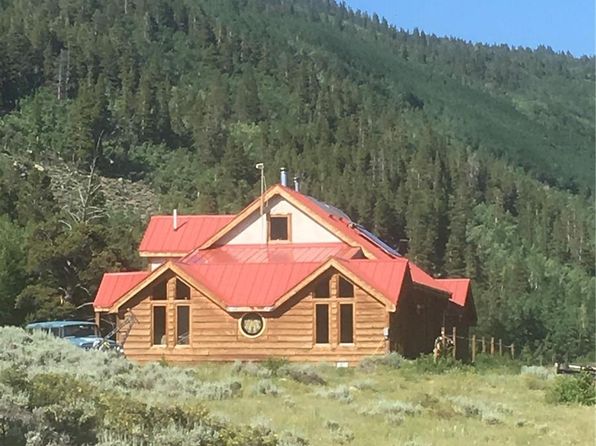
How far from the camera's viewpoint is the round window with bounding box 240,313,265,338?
31.4 metres

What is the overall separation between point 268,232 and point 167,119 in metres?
87.3

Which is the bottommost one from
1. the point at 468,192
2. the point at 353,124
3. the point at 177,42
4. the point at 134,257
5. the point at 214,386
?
the point at 214,386

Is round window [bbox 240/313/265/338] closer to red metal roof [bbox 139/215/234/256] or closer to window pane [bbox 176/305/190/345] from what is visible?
window pane [bbox 176/305/190/345]

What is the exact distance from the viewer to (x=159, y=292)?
32156 mm

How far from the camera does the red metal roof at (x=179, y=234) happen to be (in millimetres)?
39000

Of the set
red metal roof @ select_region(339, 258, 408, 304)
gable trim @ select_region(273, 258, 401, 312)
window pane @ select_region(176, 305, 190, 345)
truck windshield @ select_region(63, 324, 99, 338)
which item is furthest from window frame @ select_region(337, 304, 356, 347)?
truck windshield @ select_region(63, 324, 99, 338)

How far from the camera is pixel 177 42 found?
172625mm

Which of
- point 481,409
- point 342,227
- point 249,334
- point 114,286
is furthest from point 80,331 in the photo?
point 481,409

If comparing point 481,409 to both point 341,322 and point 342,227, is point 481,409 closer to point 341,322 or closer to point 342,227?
point 341,322

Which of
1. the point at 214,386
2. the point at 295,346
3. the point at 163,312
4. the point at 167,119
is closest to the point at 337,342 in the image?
the point at 295,346

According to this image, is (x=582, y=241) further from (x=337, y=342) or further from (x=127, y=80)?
(x=337, y=342)

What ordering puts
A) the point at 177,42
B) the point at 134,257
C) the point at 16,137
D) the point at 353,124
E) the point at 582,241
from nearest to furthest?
1. the point at 134,257
2. the point at 16,137
3. the point at 582,241
4. the point at 353,124
5. the point at 177,42

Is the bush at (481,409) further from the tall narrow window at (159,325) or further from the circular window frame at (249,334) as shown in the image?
the tall narrow window at (159,325)

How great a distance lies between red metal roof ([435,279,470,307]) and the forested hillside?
11.5 metres
